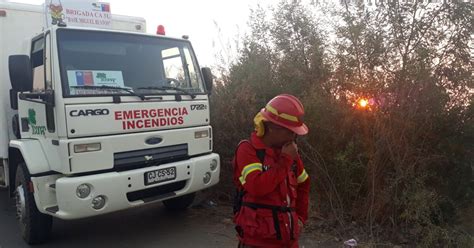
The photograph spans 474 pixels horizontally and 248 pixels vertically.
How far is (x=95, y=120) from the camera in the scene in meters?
4.38

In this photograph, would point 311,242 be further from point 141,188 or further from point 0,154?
point 0,154

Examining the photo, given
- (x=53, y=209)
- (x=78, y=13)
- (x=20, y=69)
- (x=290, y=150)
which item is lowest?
(x=53, y=209)

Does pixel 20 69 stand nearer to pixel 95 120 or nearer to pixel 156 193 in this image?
pixel 95 120

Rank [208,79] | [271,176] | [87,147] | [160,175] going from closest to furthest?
[271,176] < [87,147] < [160,175] < [208,79]

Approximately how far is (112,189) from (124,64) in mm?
1452

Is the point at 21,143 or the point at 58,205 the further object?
the point at 21,143

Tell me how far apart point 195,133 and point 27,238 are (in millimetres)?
2227

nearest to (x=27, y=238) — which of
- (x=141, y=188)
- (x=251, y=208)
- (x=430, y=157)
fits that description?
(x=141, y=188)

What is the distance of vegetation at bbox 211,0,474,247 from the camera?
434cm

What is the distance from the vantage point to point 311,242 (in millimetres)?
4742

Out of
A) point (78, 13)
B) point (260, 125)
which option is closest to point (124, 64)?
point (78, 13)

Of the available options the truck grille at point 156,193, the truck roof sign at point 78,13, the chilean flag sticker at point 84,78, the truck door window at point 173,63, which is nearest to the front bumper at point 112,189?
the truck grille at point 156,193

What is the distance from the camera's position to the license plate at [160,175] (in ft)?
15.3

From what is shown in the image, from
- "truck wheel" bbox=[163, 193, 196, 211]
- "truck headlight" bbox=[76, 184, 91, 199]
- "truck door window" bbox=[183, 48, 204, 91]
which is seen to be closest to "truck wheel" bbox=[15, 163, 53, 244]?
"truck headlight" bbox=[76, 184, 91, 199]
